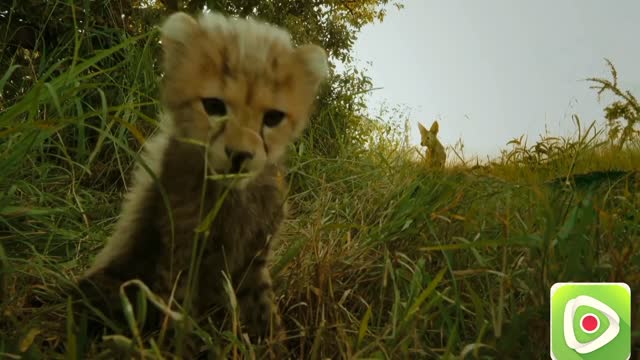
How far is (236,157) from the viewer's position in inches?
59.4

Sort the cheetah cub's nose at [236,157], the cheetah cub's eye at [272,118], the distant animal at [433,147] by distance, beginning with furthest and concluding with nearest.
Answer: the distant animal at [433,147] → the cheetah cub's eye at [272,118] → the cheetah cub's nose at [236,157]

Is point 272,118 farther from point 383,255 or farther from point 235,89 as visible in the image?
point 383,255

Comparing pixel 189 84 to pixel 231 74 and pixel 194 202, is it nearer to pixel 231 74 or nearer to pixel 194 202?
pixel 231 74

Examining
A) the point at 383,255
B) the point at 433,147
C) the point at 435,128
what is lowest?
the point at 383,255

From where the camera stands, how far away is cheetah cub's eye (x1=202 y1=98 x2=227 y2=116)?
1591mm

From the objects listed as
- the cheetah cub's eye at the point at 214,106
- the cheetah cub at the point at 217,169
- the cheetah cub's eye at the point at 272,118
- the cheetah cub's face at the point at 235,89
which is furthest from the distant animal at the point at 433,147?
the cheetah cub's eye at the point at 214,106

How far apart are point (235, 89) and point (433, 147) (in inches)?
99.5

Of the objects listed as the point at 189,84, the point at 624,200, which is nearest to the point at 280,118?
the point at 189,84

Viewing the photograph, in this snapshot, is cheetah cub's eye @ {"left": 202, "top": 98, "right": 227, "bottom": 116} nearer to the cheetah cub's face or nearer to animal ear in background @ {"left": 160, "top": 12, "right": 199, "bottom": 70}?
the cheetah cub's face

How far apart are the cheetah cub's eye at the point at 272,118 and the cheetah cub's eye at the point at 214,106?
4.3 inches

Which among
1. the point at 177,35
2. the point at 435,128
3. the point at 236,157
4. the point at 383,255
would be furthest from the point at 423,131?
the point at 236,157

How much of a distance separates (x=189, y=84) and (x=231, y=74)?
0.48ft

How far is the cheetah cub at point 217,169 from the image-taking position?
5.13 ft

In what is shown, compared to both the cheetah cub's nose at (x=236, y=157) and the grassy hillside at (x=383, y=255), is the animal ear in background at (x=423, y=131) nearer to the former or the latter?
the grassy hillside at (x=383, y=255)
